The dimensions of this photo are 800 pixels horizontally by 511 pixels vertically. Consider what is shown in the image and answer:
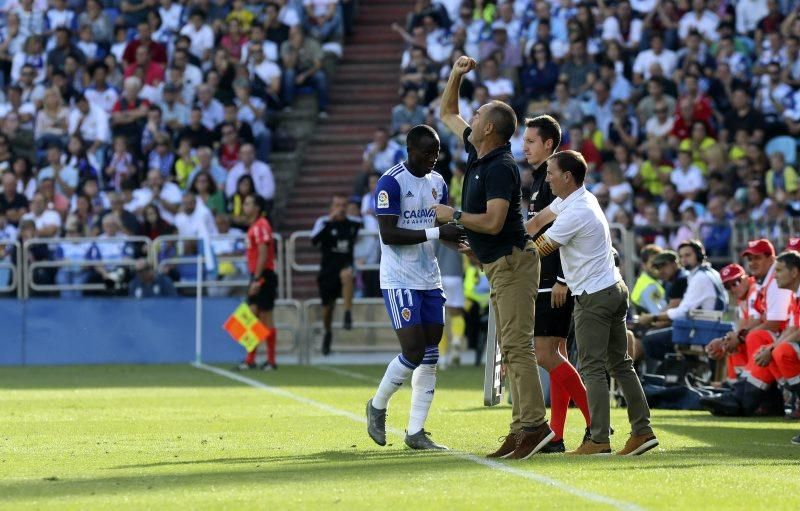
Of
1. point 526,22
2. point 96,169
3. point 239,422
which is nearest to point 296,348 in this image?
point 96,169

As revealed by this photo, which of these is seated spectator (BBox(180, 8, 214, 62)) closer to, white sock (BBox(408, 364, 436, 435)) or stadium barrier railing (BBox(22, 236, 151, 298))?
stadium barrier railing (BBox(22, 236, 151, 298))

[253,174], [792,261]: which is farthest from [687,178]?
[792,261]

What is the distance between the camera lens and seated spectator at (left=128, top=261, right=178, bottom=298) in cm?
2510

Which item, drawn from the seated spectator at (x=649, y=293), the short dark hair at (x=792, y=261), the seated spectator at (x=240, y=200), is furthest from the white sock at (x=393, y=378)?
the seated spectator at (x=240, y=200)

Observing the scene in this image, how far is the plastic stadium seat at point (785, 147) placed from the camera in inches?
1010

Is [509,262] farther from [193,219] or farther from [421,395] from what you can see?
[193,219]

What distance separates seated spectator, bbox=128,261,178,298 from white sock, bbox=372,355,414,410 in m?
14.0

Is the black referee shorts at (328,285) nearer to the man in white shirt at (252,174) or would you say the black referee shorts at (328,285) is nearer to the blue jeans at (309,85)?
the man in white shirt at (252,174)

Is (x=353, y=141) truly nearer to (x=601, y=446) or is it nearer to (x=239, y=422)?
(x=239, y=422)

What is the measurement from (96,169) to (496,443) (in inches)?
722

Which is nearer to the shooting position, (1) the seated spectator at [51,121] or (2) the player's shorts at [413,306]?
(2) the player's shorts at [413,306]

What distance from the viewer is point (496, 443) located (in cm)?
1200

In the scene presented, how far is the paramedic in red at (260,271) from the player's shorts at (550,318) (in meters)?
10.7

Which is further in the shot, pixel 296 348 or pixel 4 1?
pixel 4 1
